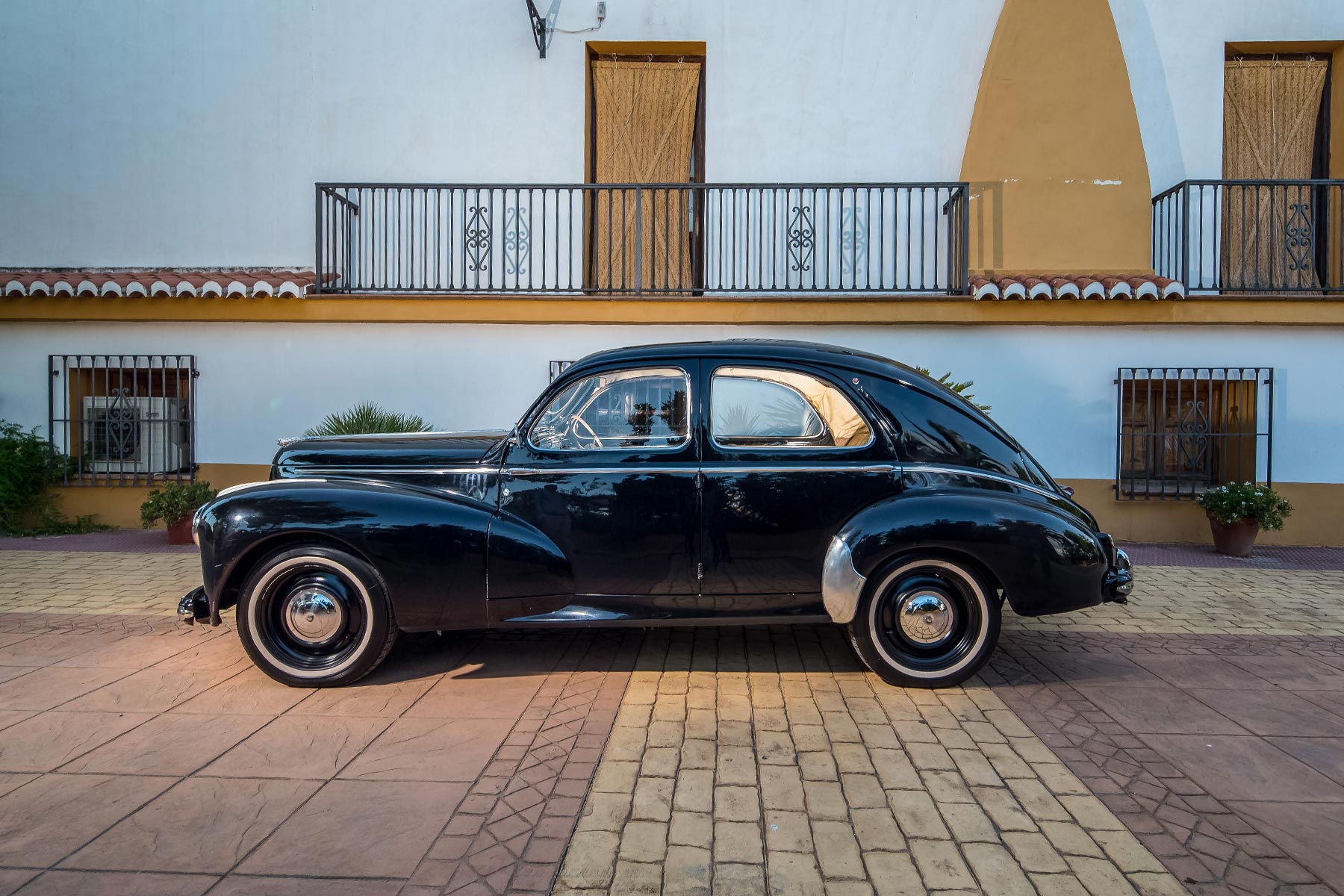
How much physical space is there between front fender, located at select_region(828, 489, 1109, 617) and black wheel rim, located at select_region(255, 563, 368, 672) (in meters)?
2.46

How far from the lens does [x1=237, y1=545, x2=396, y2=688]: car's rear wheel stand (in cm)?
397

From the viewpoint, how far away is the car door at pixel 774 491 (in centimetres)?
404

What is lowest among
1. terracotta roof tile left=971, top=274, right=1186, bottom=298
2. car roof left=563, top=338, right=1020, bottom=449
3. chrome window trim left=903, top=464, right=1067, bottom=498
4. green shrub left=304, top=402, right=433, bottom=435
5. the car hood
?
chrome window trim left=903, top=464, right=1067, bottom=498

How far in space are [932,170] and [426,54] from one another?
6295 millimetres

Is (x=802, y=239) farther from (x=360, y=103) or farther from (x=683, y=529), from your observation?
(x=683, y=529)

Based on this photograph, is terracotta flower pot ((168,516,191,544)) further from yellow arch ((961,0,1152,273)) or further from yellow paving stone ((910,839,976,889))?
yellow arch ((961,0,1152,273))

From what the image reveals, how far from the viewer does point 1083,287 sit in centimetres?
830

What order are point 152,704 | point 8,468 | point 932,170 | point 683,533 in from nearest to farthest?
point 152,704
point 683,533
point 8,468
point 932,170

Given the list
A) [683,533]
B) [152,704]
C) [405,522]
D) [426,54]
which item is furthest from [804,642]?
[426,54]

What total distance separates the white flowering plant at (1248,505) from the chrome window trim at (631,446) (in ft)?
21.2

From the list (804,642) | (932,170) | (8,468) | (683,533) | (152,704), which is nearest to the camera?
(152,704)

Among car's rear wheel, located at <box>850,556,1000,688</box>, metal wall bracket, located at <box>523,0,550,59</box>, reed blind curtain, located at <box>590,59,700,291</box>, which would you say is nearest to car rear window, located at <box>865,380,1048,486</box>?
car's rear wheel, located at <box>850,556,1000,688</box>

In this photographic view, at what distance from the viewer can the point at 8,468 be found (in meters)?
8.53

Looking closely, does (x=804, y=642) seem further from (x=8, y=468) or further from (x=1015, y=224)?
(x=8, y=468)
